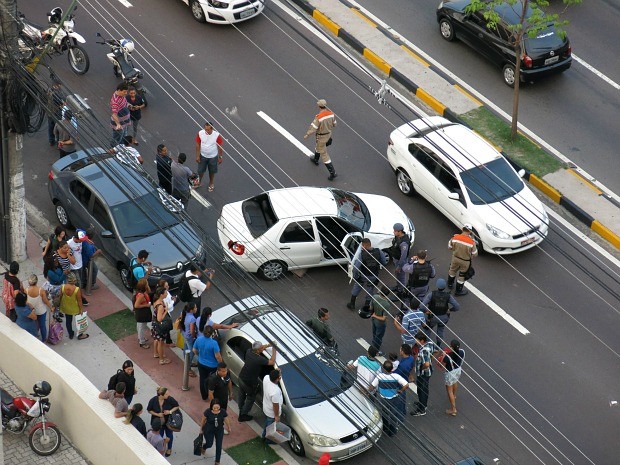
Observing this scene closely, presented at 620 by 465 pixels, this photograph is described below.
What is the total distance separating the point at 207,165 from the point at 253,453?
653 centimetres

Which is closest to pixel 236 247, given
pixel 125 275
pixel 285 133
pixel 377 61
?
pixel 125 275

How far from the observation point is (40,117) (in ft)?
62.5

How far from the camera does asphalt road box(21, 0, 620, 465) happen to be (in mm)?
18281

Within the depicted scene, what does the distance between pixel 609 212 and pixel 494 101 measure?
3868mm

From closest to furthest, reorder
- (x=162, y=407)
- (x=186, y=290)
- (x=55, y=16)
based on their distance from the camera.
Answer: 1. (x=162, y=407)
2. (x=186, y=290)
3. (x=55, y=16)

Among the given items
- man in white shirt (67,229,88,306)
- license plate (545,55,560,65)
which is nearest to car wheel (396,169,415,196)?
license plate (545,55,560,65)

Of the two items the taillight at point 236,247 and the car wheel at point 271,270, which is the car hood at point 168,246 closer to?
the taillight at point 236,247

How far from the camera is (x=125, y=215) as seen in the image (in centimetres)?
2020

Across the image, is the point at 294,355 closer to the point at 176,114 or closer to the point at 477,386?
the point at 477,386

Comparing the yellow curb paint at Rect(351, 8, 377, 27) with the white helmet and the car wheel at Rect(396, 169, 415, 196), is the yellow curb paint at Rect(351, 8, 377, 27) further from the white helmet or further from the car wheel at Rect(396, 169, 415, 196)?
the white helmet

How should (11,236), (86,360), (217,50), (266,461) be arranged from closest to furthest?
(266,461), (86,360), (11,236), (217,50)

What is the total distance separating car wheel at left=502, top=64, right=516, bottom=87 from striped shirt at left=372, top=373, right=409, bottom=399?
9.88 meters

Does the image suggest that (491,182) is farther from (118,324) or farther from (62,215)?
(62,215)

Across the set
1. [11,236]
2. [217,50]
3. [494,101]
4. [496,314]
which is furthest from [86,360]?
[494,101]
